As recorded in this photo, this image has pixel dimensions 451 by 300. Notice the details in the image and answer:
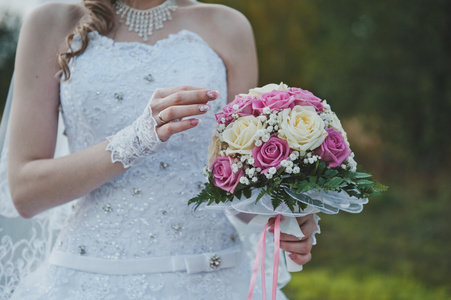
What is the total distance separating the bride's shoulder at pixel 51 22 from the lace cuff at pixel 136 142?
55 cm

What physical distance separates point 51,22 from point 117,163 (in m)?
0.71

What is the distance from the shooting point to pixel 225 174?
5.80 ft

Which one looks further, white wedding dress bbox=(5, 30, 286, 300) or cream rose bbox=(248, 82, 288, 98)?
white wedding dress bbox=(5, 30, 286, 300)

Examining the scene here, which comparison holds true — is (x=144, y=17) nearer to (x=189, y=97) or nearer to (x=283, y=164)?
(x=189, y=97)

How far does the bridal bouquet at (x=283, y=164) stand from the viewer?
1729 millimetres

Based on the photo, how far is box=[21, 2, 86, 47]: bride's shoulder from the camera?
87.0 inches

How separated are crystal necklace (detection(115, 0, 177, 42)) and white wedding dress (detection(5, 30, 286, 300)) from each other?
100 mm

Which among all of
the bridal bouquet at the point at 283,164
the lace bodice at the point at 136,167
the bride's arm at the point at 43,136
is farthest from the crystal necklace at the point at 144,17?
the bridal bouquet at the point at 283,164

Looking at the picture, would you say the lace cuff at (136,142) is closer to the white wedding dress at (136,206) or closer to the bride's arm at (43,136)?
the bride's arm at (43,136)

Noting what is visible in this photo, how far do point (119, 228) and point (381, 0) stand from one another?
31.7 ft

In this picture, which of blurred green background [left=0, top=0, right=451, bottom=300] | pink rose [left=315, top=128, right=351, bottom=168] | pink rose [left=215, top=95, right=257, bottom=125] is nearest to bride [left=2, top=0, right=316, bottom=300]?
pink rose [left=215, top=95, right=257, bottom=125]

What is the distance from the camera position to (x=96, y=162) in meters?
2.02

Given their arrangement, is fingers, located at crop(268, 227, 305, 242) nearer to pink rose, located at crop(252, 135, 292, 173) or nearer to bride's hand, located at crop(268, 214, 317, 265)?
bride's hand, located at crop(268, 214, 317, 265)

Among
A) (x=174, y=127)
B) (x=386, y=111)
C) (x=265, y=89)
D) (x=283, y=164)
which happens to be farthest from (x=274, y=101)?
(x=386, y=111)
